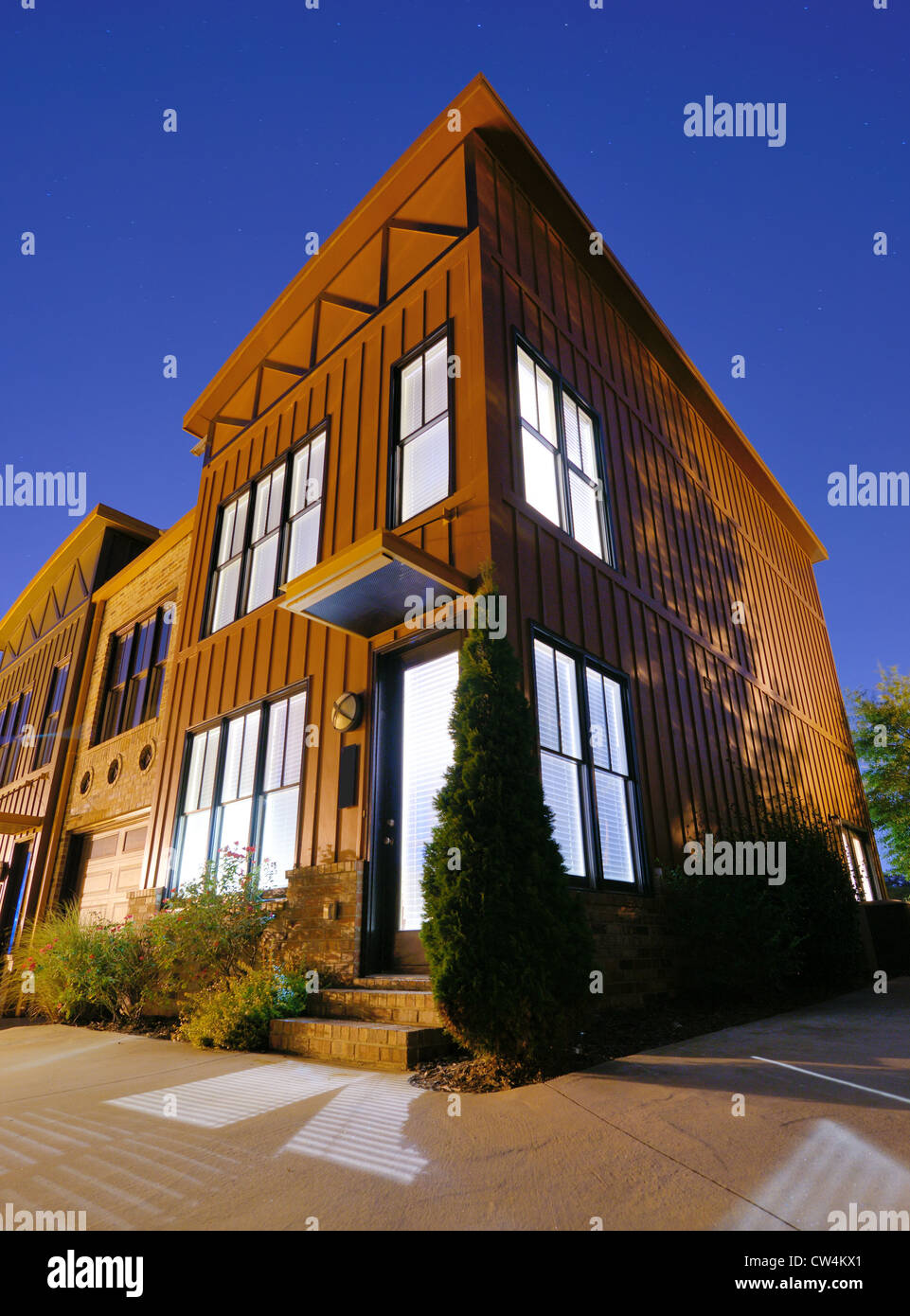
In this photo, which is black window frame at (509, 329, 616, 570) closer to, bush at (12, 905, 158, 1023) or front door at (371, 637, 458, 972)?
front door at (371, 637, 458, 972)

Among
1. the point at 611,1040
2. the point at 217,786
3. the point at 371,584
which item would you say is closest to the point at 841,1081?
the point at 611,1040

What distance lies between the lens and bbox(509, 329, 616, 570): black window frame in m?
6.85

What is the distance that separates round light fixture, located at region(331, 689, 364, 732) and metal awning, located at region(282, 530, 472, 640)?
25.3 inches

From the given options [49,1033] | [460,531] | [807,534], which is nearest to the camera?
[460,531]

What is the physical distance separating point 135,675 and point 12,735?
6376mm

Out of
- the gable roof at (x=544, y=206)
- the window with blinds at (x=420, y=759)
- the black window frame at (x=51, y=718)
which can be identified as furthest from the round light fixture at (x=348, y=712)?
the black window frame at (x=51, y=718)

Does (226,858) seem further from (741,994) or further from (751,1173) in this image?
(751,1173)

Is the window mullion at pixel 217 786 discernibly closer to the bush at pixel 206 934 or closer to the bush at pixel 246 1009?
the bush at pixel 206 934

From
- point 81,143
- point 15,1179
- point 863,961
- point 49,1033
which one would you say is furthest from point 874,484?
point 81,143

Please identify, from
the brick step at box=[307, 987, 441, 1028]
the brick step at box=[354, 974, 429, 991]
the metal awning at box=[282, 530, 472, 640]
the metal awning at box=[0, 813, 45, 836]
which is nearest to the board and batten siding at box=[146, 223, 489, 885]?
the metal awning at box=[282, 530, 472, 640]

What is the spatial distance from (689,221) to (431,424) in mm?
25454

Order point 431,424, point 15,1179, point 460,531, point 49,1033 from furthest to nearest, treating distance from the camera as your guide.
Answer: point 431,424 → point 49,1033 → point 460,531 → point 15,1179

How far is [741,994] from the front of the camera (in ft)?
20.2

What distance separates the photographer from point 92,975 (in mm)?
6824
